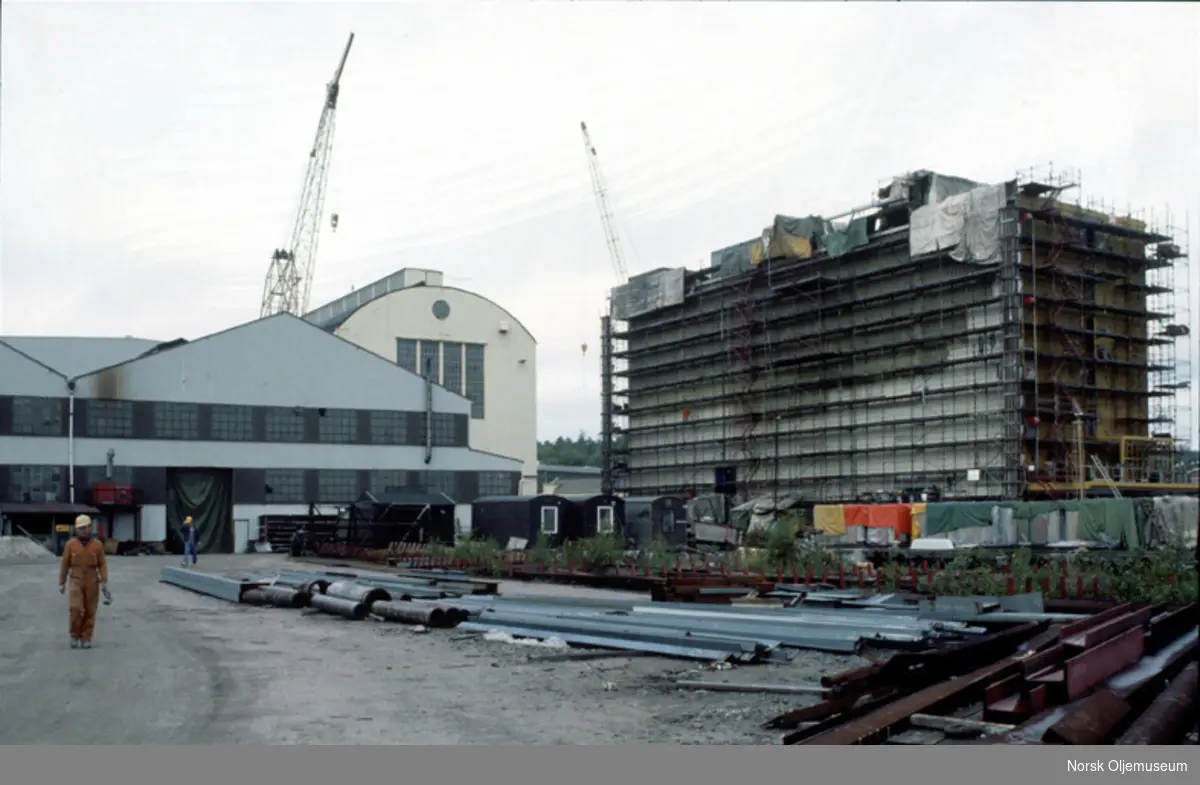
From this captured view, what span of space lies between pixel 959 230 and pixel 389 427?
27.9 m

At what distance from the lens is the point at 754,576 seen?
21.2 meters

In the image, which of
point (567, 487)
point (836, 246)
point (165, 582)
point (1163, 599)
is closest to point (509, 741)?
point (836, 246)

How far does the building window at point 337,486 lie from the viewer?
1339 inches

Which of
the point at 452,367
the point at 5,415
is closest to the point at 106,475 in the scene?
the point at 5,415

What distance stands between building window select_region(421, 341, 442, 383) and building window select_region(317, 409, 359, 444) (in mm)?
3026

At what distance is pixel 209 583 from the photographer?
2095 cm

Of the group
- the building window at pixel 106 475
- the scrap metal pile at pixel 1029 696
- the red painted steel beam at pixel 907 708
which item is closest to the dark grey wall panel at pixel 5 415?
the building window at pixel 106 475

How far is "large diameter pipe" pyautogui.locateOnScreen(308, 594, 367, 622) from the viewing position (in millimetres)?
16047

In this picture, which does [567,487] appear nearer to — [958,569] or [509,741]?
[958,569]

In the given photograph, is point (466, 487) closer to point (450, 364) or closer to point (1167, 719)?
point (450, 364)

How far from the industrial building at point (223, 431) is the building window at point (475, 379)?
10.3 inches

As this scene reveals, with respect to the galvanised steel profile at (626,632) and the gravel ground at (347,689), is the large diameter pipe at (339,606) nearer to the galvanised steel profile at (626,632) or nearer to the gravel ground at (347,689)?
the gravel ground at (347,689)

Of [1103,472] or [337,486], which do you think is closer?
[1103,472]

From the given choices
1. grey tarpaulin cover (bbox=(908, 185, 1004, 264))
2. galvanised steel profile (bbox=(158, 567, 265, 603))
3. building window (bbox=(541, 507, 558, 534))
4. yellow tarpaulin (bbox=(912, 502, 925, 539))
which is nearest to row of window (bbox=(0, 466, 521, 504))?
galvanised steel profile (bbox=(158, 567, 265, 603))
